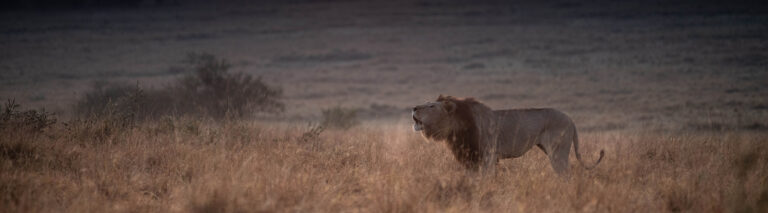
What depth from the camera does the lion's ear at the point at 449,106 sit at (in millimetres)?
7189

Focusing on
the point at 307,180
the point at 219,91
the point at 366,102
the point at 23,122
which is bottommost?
the point at 366,102

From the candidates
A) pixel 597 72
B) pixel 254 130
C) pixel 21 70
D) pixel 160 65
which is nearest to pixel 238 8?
pixel 160 65

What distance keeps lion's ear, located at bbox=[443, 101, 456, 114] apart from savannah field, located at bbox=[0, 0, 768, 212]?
81 cm

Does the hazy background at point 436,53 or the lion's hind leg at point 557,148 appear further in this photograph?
the hazy background at point 436,53

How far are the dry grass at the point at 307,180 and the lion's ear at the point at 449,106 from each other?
2.48ft

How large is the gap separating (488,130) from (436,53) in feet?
186

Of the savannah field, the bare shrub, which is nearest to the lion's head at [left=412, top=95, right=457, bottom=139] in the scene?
the savannah field

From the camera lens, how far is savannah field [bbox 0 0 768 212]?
5680 mm

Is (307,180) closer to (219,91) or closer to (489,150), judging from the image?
(489,150)

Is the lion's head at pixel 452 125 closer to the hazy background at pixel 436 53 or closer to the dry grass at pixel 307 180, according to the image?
the dry grass at pixel 307 180

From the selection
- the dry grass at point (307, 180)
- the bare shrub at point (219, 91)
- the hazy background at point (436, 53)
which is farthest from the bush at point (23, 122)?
the hazy background at point (436, 53)

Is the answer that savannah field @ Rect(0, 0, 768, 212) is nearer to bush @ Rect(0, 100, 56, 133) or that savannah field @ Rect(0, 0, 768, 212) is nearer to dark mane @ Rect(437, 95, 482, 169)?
bush @ Rect(0, 100, 56, 133)

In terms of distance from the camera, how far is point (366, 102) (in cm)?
3741

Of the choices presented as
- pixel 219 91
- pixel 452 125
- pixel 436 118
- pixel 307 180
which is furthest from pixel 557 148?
pixel 219 91
